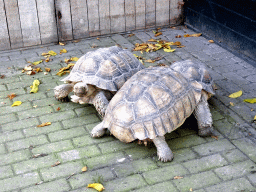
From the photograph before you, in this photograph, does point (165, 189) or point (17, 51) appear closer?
point (165, 189)

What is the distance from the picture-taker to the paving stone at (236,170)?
13.4 ft

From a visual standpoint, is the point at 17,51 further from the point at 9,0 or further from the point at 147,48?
the point at 147,48

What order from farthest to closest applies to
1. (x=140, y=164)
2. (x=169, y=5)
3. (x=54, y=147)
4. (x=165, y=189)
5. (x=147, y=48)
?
(x=169, y=5), (x=147, y=48), (x=54, y=147), (x=140, y=164), (x=165, y=189)

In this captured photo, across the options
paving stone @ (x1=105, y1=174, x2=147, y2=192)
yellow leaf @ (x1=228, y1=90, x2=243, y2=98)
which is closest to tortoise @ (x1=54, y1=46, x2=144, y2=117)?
paving stone @ (x1=105, y1=174, x2=147, y2=192)

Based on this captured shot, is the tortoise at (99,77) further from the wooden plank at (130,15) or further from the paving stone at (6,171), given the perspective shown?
the wooden plank at (130,15)

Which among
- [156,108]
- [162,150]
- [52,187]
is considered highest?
[156,108]

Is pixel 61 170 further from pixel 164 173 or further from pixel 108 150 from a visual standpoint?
pixel 164 173

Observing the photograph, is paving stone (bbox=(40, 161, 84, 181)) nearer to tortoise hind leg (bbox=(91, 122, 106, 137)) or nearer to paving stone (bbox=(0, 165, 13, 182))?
paving stone (bbox=(0, 165, 13, 182))

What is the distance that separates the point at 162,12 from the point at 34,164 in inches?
211

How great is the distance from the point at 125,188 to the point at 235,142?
5.54 feet

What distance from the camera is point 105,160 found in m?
4.36

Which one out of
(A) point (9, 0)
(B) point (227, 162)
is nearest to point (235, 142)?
(B) point (227, 162)

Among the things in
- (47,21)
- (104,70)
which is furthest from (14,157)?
(47,21)

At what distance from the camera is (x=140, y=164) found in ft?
14.1
